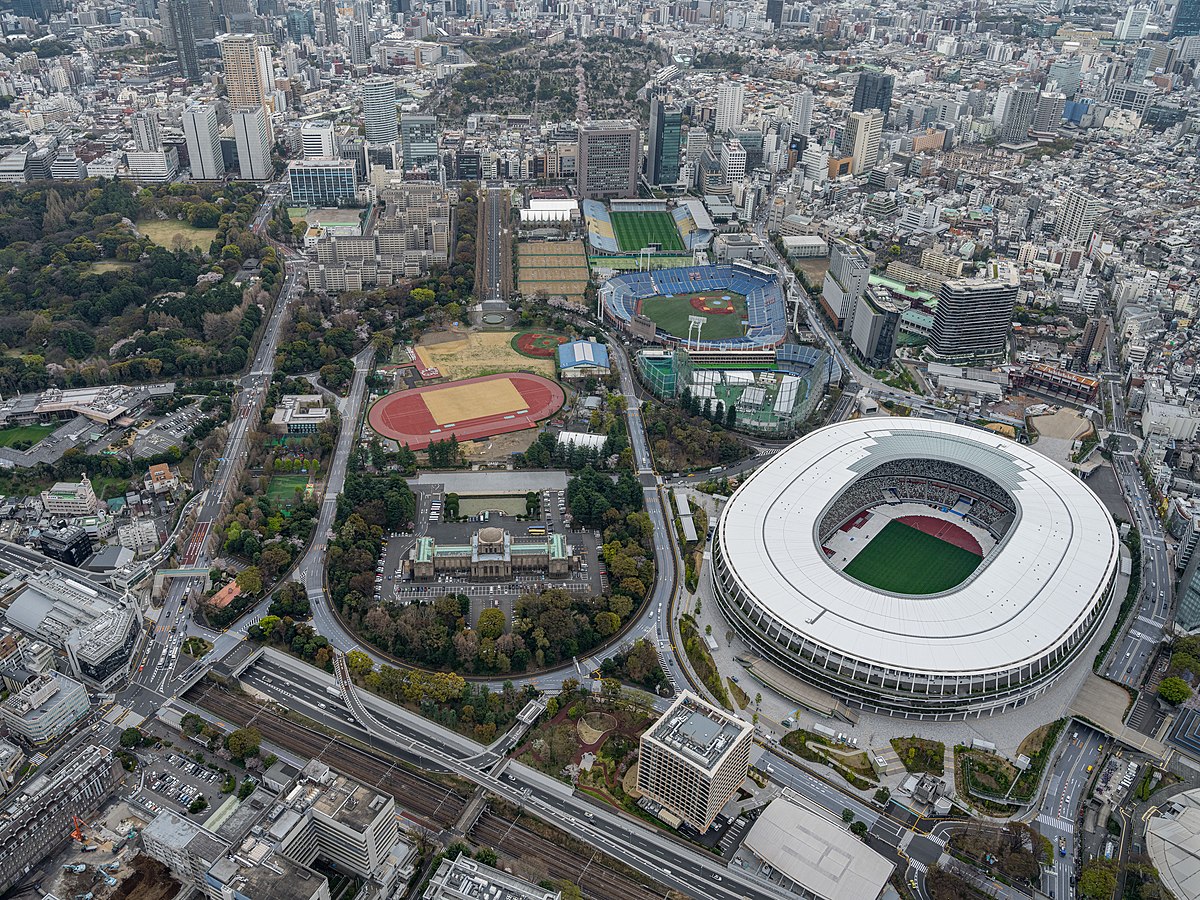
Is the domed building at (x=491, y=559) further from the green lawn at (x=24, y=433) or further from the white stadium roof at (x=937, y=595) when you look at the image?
the green lawn at (x=24, y=433)

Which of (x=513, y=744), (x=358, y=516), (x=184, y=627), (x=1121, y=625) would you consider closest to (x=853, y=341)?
(x=1121, y=625)

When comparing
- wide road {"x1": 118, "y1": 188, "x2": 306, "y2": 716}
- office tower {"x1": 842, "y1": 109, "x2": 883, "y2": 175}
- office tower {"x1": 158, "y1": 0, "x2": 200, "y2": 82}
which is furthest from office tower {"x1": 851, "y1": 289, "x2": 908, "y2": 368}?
office tower {"x1": 158, "y1": 0, "x2": 200, "y2": 82}

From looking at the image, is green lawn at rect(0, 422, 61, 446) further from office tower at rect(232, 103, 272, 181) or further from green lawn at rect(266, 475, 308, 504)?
office tower at rect(232, 103, 272, 181)

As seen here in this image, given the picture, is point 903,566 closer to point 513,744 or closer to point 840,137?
point 513,744

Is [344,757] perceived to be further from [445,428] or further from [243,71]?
[243,71]

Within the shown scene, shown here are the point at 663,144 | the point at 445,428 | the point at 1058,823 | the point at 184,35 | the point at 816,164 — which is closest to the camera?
the point at 1058,823

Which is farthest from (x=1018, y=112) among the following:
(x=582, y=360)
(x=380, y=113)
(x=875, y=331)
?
(x=582, y=360)

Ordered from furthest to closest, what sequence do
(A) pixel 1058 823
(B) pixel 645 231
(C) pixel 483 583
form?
(B) pixel 645 231, (C) pixel 483 583, (A) pixel 1058 823
